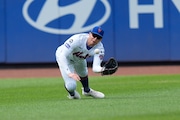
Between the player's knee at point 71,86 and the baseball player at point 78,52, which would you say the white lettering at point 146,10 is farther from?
the player's knee at point 71,86

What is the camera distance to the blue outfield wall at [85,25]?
2150 centimetres

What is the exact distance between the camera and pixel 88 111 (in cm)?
938

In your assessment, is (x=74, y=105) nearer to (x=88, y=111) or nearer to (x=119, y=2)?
(x=88, y=111)

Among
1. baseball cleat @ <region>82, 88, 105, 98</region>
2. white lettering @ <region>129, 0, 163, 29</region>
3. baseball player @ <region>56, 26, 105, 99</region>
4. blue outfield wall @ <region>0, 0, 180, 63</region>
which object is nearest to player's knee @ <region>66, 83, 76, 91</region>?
baseball player @ <region>56, 26, 105, 99</region>

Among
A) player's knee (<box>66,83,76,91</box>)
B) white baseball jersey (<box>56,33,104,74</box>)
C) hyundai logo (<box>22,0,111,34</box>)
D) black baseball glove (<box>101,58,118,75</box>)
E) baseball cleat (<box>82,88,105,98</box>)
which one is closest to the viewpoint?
black baseball glove (<box>101,58,118,75</box>)

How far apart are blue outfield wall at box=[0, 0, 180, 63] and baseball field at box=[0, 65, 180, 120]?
2126mm

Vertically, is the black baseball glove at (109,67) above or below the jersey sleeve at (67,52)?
below

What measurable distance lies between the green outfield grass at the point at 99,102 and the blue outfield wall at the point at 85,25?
16.6 feet

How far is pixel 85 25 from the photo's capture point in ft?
71.2

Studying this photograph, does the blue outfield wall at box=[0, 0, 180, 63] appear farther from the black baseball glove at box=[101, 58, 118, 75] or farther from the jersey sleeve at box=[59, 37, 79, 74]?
the black baseball glove at box=[101, 58, 118, 75]

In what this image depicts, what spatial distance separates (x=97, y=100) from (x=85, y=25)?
1065cm

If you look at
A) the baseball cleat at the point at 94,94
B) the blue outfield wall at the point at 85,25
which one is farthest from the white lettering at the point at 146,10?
the baseball cleat at the point at 94,94

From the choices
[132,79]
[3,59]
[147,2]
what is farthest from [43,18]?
[132,79]

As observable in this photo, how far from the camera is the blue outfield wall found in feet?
70.5
